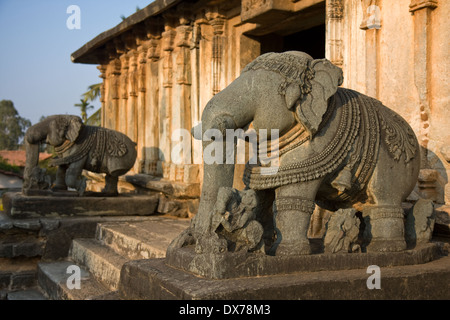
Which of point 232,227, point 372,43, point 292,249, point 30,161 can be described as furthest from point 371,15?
point 30,161

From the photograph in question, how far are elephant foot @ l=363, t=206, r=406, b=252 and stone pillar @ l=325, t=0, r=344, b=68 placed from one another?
2.38 metres

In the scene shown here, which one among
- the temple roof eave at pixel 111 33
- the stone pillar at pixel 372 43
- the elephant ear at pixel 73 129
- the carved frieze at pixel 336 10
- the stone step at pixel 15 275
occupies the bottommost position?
the stone step at pixel 15 275

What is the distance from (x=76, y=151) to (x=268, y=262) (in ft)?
15.9

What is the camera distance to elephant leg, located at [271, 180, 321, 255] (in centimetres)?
279

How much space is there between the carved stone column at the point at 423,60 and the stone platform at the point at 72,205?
412 cm

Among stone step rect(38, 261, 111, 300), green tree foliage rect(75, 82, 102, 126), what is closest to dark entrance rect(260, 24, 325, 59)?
stone step rect(38, 261, 111, 300)

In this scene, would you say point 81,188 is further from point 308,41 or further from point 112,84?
point 308,41

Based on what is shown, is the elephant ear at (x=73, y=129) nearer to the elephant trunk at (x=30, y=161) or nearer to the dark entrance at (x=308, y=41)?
the elephant trunk at (x=30, y=161)

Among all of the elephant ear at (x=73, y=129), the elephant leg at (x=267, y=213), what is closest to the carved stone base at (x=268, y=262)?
the elephant leg at (x=267, y=213)

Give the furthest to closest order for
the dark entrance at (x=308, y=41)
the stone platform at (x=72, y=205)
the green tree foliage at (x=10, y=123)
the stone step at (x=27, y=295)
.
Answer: the green tree foliage at (x=10, y=123)
the dark entrance at (x=308, y=41)
the stone platform at (x=72, y=205)
the stone step at (x=27, y=295)

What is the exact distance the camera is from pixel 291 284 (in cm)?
248

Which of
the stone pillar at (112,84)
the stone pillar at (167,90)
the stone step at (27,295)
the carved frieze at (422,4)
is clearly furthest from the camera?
the stone pillar at (112,84)

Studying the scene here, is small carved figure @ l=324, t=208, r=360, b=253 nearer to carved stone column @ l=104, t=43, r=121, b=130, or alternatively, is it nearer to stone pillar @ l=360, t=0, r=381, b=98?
stone pillar @ l=360, t=0, r=381, b=98

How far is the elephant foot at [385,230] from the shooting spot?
120 inches
